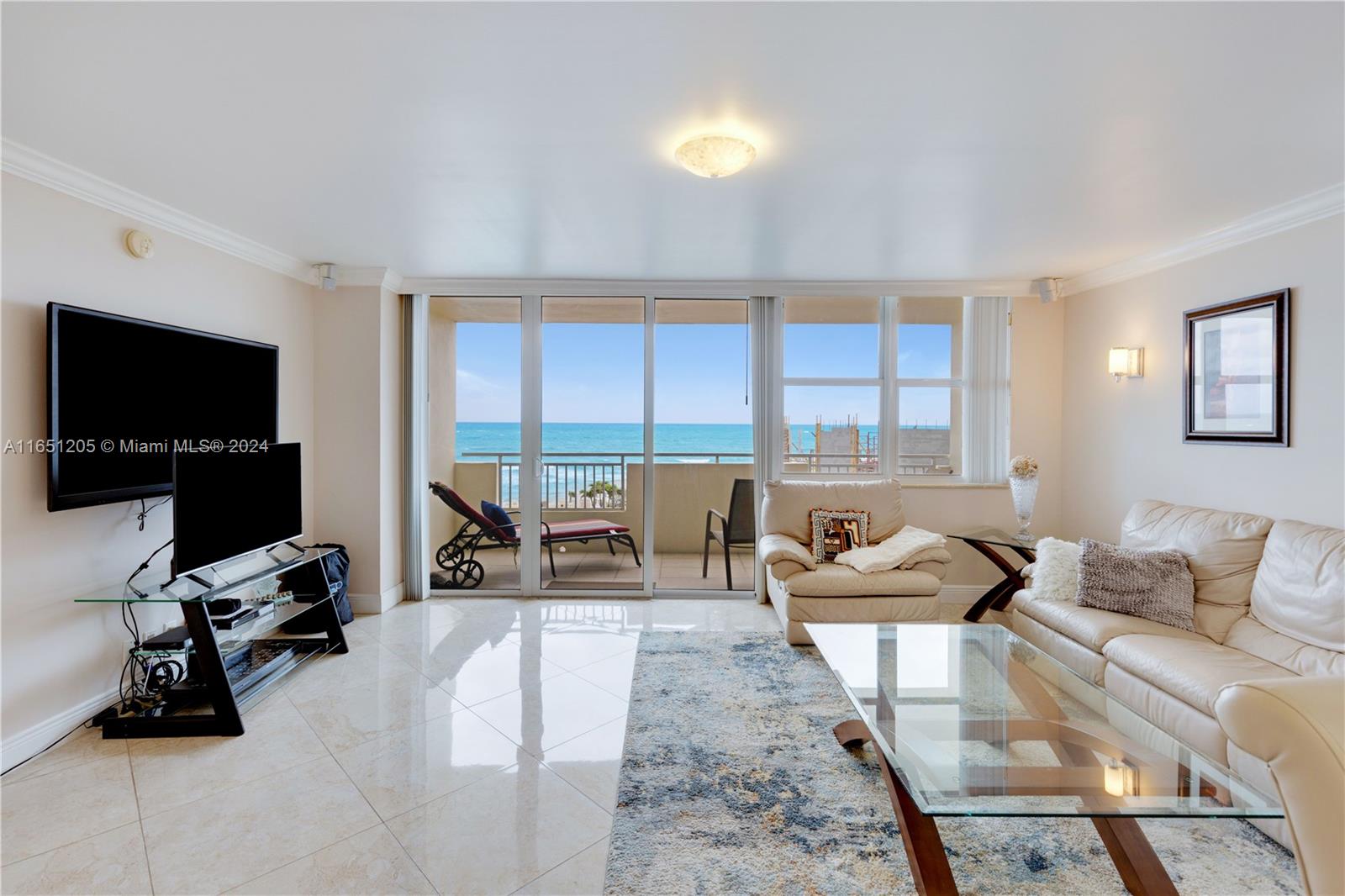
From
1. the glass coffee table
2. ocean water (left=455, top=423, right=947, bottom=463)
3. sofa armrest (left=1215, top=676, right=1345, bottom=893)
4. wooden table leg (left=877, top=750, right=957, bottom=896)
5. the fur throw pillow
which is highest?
ocean water (left=455, top=423, right=947, bottom=463)

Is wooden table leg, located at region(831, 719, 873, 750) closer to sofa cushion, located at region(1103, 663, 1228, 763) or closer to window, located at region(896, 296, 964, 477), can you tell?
sofa cushion, located at region(1103, 663, 1228, 763)

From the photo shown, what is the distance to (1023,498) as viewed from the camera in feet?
13.2

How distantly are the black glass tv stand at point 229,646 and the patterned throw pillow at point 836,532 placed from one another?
3042 mm

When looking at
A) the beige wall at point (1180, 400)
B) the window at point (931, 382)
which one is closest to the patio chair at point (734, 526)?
the window at point (931, 382)

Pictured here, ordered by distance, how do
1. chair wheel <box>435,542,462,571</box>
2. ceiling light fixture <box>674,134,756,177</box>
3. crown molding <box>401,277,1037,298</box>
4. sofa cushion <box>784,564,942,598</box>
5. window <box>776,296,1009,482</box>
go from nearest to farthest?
ceiling light fixture <box>674,134,756,177</box> → sofa cushion <box>784,564,942,598</box> → crown molding <box>401,277,1037,298</box> → window <box>776,296,1009,482</box> → chair wheel <box>435,542,462,571</box>

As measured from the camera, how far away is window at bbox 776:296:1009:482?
458 centimetres

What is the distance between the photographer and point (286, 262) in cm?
376

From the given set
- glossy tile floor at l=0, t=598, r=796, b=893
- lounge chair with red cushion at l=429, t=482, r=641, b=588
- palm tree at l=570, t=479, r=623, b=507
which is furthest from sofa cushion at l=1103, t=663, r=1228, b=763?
palm tree at l=570, t=479, r=623, b=507

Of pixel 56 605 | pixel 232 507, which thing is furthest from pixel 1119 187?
pixel 56 605

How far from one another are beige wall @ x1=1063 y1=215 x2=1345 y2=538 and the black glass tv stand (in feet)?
16.4

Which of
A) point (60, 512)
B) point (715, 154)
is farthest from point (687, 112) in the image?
point (60, 512)

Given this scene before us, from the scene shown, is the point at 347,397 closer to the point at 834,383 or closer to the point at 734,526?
the point at 734,526

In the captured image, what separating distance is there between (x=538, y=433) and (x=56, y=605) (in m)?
2.75

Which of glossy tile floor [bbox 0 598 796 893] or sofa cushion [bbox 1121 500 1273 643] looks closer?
glossy tile floor [bbox 0 598 796 893]
